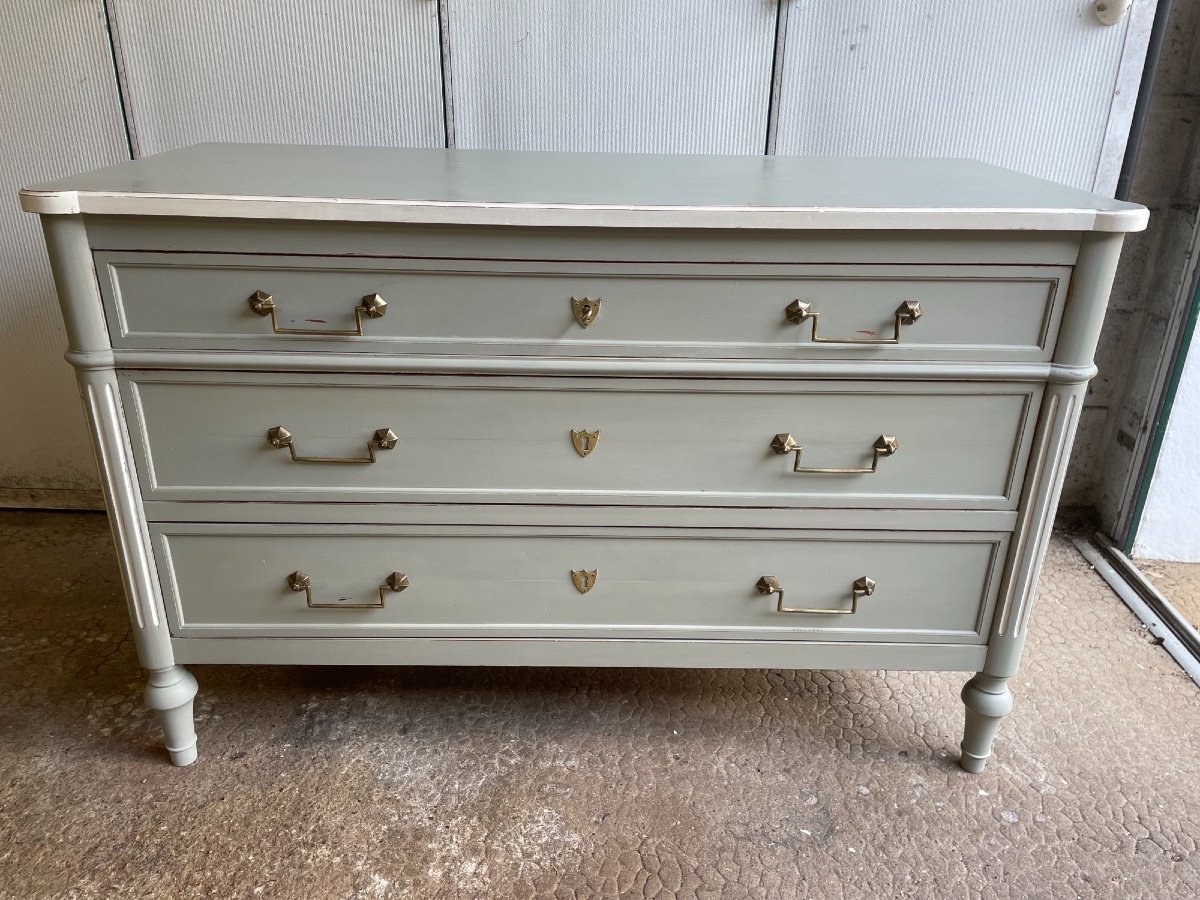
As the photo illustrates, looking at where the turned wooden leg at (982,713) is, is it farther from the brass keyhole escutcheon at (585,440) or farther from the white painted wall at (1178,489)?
the white painted wall at (1178,489)

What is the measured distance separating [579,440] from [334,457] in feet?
1.23

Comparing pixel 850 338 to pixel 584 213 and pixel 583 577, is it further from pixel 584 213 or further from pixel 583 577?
pixel 583 577

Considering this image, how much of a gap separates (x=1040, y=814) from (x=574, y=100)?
5.33ft

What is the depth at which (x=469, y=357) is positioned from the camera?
1194 mm

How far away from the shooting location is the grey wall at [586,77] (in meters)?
1.71

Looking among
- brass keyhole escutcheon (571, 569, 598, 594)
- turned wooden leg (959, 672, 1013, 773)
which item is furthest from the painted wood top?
turned wooden leg (959, 672, 1013, 773)

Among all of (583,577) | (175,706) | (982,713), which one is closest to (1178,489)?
(982,713)

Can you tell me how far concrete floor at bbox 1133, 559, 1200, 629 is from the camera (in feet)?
6.35

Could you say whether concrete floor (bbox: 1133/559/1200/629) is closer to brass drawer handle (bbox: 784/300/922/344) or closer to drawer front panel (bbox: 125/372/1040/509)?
drawer front panel (bbox: 125/372/1040/509)

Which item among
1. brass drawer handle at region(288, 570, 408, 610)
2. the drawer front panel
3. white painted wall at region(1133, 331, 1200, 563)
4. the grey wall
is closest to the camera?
the drawer front panel

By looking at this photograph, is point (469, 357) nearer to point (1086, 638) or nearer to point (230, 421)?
point (230, 421)

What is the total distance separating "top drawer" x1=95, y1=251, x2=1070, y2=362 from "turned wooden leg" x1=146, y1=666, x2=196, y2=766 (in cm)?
58

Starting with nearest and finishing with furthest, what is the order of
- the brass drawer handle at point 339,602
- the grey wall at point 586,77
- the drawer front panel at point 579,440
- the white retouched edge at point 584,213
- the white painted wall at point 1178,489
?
the white retouched edge at point 584,213, the drawer front panel at point 579,440, the brass drawer handle at point 339,602, the grey wall at point 586,77, the white painted wall at point 1178,489

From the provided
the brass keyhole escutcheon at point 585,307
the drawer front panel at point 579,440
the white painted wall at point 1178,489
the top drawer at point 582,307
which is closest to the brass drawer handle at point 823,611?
the drawer front panel at point 579,440
